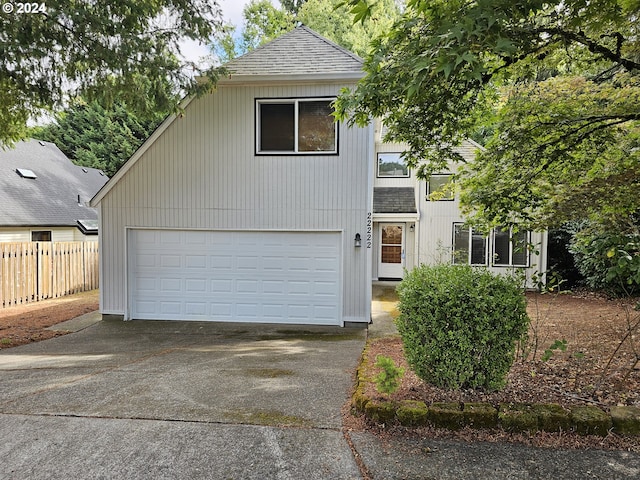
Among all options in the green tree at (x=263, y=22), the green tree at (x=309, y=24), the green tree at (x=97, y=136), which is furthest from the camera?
the green tree at (x=97, y=136)

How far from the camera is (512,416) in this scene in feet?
10.4

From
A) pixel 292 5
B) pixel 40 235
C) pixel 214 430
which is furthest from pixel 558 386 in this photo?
pixel 292 5

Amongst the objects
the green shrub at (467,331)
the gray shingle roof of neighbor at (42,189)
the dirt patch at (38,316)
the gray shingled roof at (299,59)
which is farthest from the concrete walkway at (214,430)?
Answer: the gray shingle roof of neighbor at (42,189)

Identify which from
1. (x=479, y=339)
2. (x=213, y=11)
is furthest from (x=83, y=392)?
(x=213, y=11)

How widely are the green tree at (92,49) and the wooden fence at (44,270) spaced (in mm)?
4294

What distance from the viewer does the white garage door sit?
8.58m

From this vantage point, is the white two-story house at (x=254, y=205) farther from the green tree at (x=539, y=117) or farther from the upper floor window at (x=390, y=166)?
the upper floor window at (x=390, y=166)

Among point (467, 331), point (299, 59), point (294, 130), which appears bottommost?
Result: point (467, 331)

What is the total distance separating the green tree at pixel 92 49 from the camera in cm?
607

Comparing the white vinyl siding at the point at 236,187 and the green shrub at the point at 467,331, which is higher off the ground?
the white vinyl siding at the point at 236,187

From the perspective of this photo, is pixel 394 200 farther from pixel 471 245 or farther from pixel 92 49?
pixel 92 49

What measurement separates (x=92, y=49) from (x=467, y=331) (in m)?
7.32

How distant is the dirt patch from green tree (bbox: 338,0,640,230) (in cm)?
761

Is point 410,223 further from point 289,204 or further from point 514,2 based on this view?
point 514,2
